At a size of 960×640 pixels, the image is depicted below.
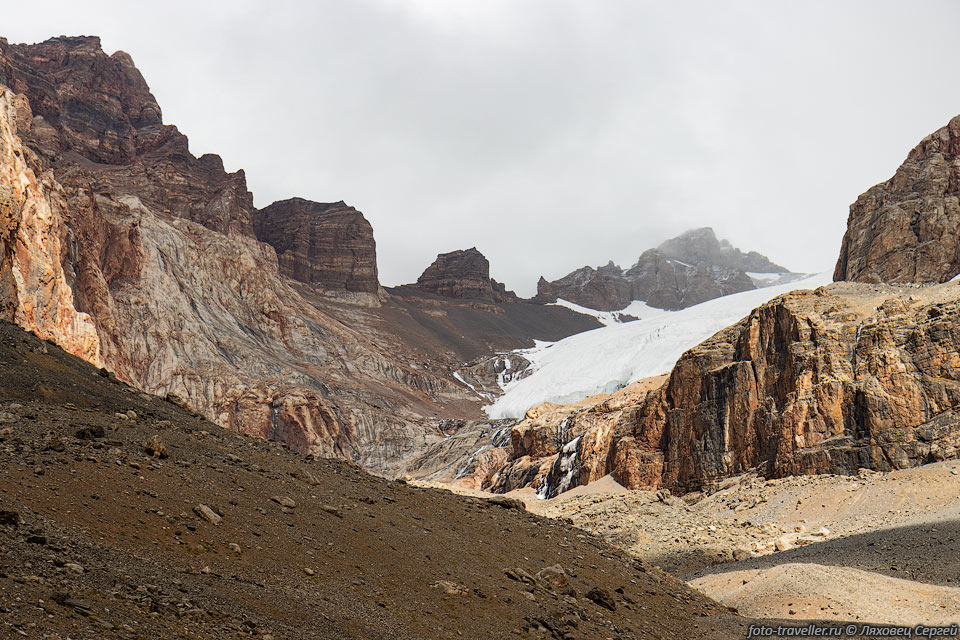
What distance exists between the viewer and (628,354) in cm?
11425

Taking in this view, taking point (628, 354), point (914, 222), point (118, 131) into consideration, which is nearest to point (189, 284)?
point (118, 131)

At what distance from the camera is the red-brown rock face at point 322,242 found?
545ft

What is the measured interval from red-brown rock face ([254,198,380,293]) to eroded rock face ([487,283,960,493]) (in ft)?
404

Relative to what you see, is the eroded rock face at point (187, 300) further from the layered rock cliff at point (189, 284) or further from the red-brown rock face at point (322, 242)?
the red-brown rock face at point (322, 242)

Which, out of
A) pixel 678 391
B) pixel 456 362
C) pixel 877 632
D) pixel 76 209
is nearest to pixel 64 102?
pixel 76 209

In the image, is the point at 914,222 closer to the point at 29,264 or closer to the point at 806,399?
the point at 806,399

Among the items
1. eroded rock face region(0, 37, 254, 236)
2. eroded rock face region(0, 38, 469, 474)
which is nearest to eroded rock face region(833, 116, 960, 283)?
eroded rock face region(0, 38, 469, 474)

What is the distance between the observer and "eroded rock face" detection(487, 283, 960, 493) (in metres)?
34.0

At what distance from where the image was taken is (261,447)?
1587cm

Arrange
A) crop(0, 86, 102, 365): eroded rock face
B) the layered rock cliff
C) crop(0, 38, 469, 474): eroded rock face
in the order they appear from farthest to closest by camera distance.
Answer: crop(0, 38, 469, 474): eroded rock face, the layered rock cliff, crop(0, 86, 102, 365): eroded rock face

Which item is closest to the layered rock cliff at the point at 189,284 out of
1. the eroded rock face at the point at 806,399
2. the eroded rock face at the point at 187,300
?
the eroded rock face at the point at 187,300

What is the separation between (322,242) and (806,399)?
14531 centimetres

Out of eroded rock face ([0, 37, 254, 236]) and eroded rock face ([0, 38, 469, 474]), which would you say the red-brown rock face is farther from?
eroded rock face ([0, 38, 469, 474])

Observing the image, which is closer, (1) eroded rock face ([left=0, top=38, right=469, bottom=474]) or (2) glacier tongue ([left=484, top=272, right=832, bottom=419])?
(1) eroded rock face ([left=0, top=38, right=469, bottom=474])
